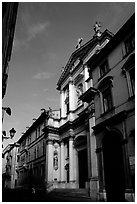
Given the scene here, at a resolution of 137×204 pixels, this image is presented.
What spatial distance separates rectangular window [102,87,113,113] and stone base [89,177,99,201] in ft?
19.1

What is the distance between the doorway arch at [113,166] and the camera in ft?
44.7

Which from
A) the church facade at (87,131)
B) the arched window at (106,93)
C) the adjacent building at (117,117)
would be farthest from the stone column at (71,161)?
the arched window at (106,93)

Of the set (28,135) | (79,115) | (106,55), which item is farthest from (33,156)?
(106,55)

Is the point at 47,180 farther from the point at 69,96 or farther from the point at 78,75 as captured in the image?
the point at 78,75

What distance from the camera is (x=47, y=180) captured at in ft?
85.4

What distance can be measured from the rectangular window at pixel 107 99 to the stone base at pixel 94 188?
5832mm

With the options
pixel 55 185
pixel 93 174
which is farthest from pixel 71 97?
pixel 93 174

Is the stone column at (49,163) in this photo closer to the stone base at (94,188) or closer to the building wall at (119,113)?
the stone base at (94,188)

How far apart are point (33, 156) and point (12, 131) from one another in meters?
26.2

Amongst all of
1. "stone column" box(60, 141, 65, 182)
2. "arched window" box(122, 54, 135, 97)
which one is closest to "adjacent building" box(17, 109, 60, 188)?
"stone column" box(60, 141, 65, 182)

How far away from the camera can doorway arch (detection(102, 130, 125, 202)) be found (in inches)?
537

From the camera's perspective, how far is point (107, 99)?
16281mm

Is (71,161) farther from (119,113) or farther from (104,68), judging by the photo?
(119,113)

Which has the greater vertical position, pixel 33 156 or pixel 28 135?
pixel 28 135
